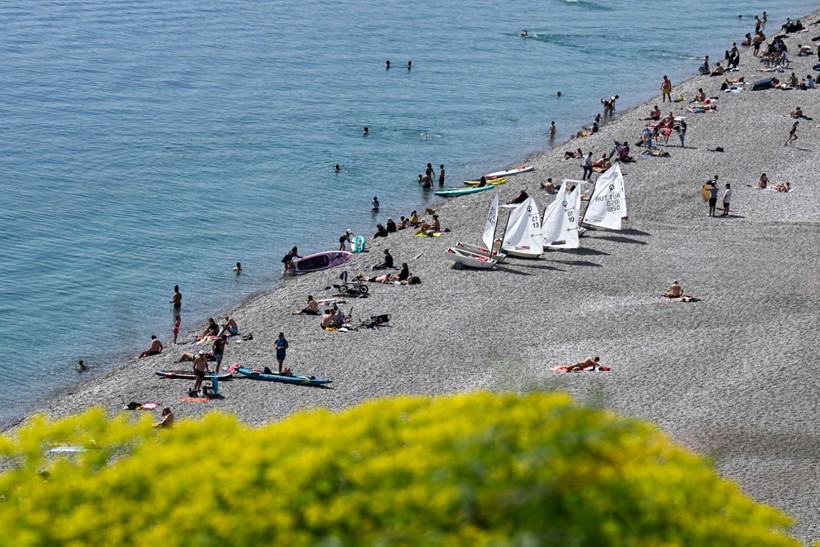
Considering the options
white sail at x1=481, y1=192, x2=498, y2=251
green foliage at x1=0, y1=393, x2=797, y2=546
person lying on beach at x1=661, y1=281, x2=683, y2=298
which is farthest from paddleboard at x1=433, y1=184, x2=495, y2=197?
green foliage at x1=0, y1=393, x2=797, y2=546

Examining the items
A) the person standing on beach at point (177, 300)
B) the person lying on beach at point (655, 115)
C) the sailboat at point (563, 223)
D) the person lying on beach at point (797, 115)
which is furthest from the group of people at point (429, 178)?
the person lying on beach at point (797, 115)

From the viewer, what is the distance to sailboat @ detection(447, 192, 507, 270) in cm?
4300

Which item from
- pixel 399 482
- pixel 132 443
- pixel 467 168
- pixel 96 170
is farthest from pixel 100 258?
pixel 399 482

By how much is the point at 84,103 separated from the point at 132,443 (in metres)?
60.8

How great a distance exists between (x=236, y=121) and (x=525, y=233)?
32.9m

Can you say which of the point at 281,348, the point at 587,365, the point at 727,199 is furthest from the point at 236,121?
the point at 587,365

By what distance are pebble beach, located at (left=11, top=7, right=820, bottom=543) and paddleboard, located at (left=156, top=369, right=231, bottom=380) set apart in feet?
1.19

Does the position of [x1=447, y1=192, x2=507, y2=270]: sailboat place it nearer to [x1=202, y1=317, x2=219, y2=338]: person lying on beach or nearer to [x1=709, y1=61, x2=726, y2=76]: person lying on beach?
[x1=202, y1=317, x2=219, y2=338]: person lying on beach

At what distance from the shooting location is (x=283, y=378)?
34.0 metres

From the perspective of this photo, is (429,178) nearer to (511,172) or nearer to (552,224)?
(511,172)

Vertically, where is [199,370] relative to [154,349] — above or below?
above

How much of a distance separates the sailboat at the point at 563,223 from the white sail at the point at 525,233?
2.18ft

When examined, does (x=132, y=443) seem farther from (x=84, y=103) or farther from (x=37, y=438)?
(x=84, y=103)

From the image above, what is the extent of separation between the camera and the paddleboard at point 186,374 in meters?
34.7
